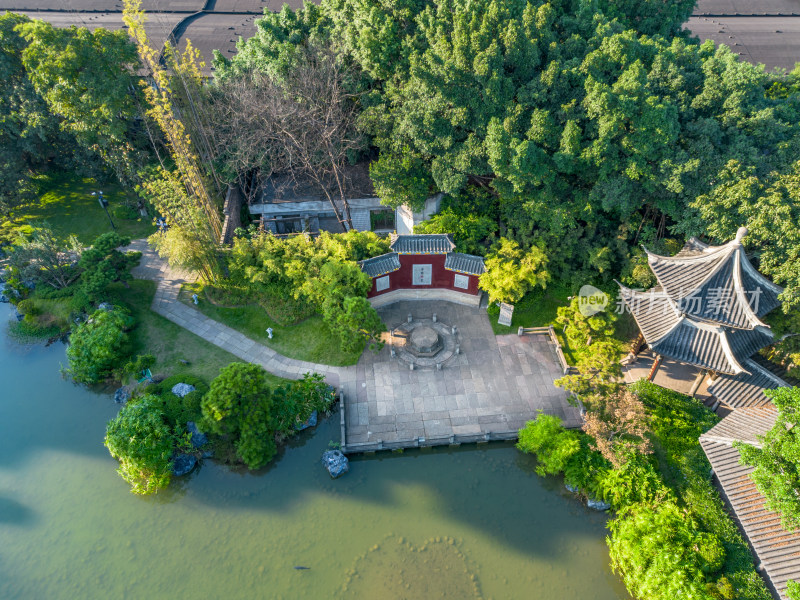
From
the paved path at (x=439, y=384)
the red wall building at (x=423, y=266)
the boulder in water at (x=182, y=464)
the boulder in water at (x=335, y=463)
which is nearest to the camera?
the boulder in water at (x=335, y=463)

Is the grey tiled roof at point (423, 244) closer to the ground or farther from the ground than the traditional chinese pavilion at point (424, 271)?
farther from the ground

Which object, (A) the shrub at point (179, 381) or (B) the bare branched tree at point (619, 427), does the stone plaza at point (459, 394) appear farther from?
(A) the shrub at point (179, 381)

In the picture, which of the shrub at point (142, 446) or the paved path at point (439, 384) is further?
the paved path at point (439, 384)

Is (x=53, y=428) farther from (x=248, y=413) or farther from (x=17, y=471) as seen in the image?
(x=248, y=413)

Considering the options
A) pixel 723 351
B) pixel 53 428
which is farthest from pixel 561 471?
pixel 53 428

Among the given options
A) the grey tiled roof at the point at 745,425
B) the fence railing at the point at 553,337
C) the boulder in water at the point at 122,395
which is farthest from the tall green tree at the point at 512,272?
the boulder in water at the point at 122,395

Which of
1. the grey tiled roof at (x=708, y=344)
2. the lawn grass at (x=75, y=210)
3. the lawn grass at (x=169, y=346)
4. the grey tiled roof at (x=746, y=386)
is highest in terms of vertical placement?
the grey tiled roof at (x=708, y=344)

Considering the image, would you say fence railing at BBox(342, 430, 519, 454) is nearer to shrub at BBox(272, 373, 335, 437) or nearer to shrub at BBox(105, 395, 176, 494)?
shrub at BBox(272, 373, 335, 437)
